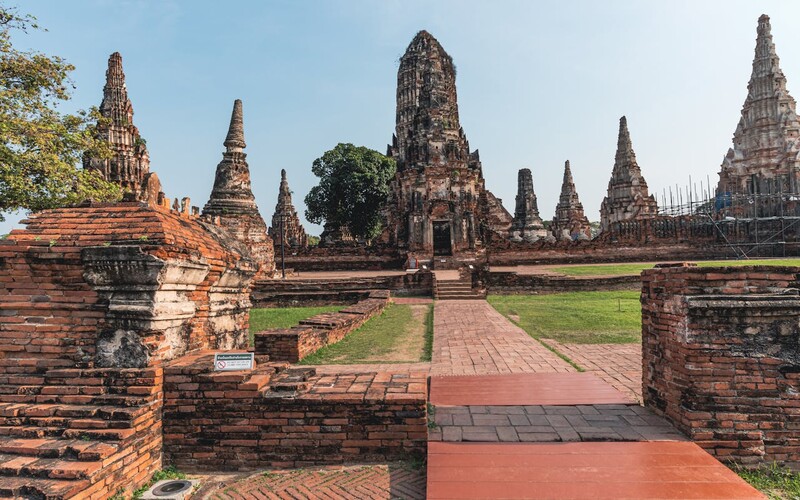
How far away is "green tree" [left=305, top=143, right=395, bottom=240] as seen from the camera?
132ft

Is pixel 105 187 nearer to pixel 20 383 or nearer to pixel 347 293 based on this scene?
pixel 347 293

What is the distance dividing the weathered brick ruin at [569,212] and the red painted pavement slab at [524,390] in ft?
124

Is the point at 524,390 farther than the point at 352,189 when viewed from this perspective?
No

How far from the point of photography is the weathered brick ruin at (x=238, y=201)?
66.4ft

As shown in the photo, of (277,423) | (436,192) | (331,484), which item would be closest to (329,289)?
(436,192)

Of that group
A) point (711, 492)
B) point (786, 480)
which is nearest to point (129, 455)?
point (711, 492)

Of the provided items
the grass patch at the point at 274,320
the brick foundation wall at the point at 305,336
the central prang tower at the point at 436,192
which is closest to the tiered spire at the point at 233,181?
the central prang tower at the point at 436,192

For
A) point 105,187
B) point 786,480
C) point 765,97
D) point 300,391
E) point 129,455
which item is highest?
point 765,97

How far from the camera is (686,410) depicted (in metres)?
3.53

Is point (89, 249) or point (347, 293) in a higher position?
point (89, 249)

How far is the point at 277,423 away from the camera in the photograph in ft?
11.6

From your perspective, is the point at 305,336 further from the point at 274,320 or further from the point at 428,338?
the point at 274,320

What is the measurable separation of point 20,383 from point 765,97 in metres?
39.3

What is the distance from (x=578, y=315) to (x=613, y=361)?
15.3 feet
